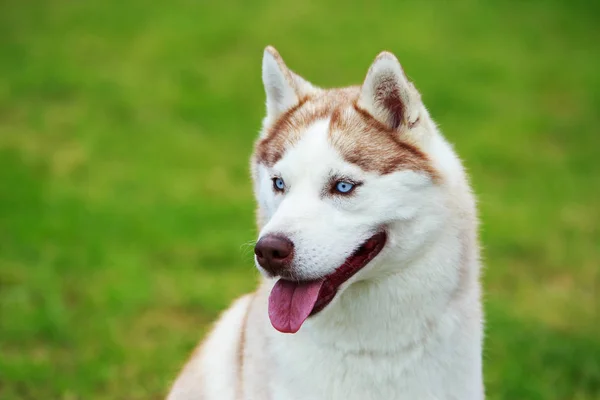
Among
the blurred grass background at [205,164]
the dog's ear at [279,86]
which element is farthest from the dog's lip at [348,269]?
the blurred grass background at [205,164]

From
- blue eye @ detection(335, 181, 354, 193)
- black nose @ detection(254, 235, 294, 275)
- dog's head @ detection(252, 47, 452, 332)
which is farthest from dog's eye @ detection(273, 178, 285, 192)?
black nose @ detection(254, 235, 294, 275)

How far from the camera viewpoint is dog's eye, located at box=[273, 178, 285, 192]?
351 cm

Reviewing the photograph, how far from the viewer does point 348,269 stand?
11.0 feet

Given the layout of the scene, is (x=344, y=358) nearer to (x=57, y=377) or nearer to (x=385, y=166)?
(x=385, y=166)

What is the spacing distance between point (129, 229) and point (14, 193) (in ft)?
4.42

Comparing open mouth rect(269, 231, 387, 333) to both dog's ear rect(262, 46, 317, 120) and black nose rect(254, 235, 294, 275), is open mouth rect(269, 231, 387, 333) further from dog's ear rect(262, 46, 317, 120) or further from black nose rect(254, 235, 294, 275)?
dog's ear rect(262, 46, 317, 120)

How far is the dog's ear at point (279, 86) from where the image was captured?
3.74 metres

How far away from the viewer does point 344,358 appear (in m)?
3.47

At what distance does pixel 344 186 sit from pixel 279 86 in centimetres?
66

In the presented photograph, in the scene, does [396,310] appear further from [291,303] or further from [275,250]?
[275,250]

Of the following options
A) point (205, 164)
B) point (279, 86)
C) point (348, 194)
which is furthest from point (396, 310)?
point (205, 164)

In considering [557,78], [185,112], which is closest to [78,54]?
[185,112]

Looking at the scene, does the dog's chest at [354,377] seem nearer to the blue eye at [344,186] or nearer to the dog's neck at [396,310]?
the dog's neck at [396,310]

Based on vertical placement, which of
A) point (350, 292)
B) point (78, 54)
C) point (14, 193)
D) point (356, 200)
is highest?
point (78, 54)
